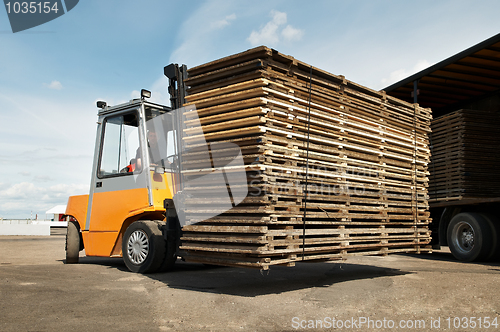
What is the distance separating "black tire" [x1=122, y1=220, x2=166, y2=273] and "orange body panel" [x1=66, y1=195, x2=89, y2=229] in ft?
4.04

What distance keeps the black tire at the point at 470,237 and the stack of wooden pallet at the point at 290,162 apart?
112 inches

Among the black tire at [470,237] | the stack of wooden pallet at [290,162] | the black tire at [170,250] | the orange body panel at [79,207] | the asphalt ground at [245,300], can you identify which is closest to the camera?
the asphalt ground at [245,300]

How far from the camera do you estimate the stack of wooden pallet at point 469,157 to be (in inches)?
353

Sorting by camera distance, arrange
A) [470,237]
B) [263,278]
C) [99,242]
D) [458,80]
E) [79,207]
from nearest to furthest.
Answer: [263,278] → [99,242] → [79,207] → [470,237] → [458,80]

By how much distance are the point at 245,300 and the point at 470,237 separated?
6159mm

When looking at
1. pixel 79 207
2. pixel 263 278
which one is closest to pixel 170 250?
pixel 263 278

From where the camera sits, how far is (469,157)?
8.98 meters

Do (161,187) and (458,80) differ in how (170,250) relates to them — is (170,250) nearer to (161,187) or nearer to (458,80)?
(161,187)

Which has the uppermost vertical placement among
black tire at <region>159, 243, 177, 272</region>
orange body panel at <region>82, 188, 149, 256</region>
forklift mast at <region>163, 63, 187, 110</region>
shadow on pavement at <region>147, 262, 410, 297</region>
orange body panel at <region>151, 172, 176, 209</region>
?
forklift mast at <region>163, 63, 187, 110</region>

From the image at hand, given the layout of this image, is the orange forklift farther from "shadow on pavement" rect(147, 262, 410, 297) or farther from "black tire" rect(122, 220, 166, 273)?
"shadow on pavement" rect(147, 262, 410, 297)

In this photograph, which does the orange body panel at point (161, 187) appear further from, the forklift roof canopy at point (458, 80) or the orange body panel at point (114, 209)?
the forklift roof canopy at point (458, 80)

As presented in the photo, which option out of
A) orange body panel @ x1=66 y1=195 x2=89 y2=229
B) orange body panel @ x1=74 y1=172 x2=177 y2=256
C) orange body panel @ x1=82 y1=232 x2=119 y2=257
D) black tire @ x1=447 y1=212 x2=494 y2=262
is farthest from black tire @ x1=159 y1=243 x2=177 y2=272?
black tire @ x1=447 y1=212 x2=494 y2=262

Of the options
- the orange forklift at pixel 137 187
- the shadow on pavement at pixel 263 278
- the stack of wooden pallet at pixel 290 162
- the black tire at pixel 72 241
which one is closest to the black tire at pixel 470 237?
the shadow on pavement at pixel 263 278

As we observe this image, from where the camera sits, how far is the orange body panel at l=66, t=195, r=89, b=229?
23.3 feet
